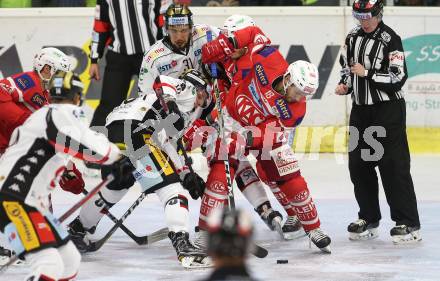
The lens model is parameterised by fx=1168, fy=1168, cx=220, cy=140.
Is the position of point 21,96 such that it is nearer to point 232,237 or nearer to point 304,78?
point 304,78

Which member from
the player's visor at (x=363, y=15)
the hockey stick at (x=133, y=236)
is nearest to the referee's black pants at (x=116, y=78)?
the hockey stick at (x=133, y=236)

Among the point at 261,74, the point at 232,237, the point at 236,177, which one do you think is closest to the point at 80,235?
the point at 236,177

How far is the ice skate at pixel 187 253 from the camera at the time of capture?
606cm

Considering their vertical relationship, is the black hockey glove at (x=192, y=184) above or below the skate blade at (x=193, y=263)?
above

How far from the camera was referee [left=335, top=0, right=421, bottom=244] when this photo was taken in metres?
6.72

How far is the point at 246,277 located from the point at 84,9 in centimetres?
702

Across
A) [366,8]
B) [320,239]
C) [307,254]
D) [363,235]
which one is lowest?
[363,235]

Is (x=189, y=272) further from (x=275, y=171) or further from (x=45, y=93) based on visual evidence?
(x=45, y=93)

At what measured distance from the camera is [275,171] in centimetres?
658

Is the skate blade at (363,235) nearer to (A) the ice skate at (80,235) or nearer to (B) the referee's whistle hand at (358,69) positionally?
(B) the referee's whistle hand at (358,69)

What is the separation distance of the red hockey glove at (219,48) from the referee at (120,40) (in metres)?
1.91

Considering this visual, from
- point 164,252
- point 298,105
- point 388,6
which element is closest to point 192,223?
point 164,252

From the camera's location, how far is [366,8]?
6660 mm

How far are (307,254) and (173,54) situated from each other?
1.44 m
